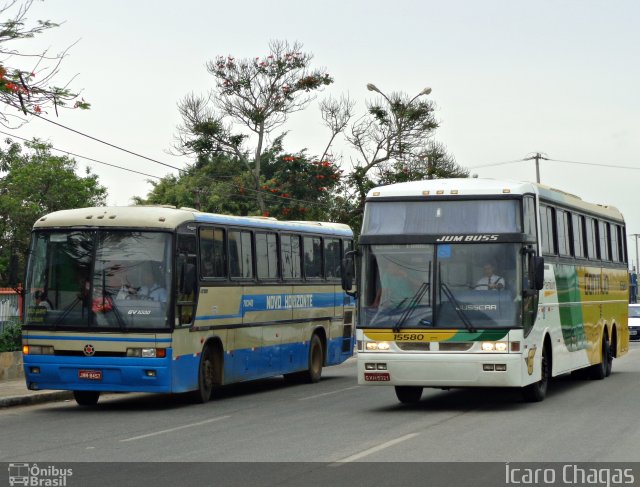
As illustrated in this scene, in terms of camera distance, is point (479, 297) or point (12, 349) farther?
point (12, 349)

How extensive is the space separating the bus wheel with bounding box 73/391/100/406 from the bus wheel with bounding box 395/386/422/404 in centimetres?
501

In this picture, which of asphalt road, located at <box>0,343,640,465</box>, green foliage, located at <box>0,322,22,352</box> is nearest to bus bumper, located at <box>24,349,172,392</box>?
asphalt road, located at <box>0,343,640,465</box>

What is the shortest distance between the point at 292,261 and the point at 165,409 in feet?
19.2

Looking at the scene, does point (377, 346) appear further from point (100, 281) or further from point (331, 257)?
point (331, 257)

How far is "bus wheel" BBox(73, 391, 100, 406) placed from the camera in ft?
67.2

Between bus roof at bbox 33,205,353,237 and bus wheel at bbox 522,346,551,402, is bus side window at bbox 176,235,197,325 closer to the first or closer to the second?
bus roof at bbox 33,205,353,237

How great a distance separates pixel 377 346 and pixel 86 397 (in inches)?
211

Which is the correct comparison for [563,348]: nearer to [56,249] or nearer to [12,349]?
[56,249]

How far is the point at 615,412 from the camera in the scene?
17.7 meters

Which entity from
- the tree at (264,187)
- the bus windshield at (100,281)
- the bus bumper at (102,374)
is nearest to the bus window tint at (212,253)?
the bus windshield at (100,281)

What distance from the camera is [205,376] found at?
Result: 20.6m

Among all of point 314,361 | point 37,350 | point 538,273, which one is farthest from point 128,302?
point 314,361
